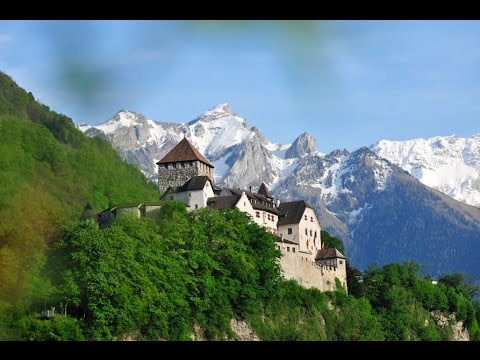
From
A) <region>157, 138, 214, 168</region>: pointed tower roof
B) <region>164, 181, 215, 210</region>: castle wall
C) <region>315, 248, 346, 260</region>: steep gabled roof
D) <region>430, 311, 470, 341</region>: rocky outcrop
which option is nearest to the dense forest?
<region>430, 311, 470, 341</region>: rocky outcrop

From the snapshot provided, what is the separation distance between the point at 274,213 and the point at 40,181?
574 inches

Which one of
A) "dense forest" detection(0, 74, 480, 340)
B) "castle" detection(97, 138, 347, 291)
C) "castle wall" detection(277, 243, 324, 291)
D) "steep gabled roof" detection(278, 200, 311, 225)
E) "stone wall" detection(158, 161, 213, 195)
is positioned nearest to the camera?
"dense forest" detection(0, 74, 480, 340)

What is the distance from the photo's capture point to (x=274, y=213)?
5856 centimetres

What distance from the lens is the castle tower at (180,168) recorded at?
58094mm

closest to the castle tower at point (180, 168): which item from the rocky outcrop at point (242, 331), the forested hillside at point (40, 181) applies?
the forested hillside at point (40, 181)

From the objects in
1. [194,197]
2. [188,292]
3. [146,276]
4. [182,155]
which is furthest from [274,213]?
[146,276]

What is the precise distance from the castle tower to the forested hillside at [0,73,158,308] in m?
4.75

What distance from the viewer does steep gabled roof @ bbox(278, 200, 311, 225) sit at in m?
58.3

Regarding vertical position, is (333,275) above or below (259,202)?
below

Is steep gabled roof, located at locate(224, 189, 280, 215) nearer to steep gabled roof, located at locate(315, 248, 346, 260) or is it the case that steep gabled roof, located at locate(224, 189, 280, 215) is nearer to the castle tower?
the castle tower

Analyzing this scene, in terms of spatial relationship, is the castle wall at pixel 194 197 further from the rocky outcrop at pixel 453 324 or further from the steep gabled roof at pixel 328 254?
the rocky outcrop at pixel 453 324

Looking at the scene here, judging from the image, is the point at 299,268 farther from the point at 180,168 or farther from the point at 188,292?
the point at 188,292
